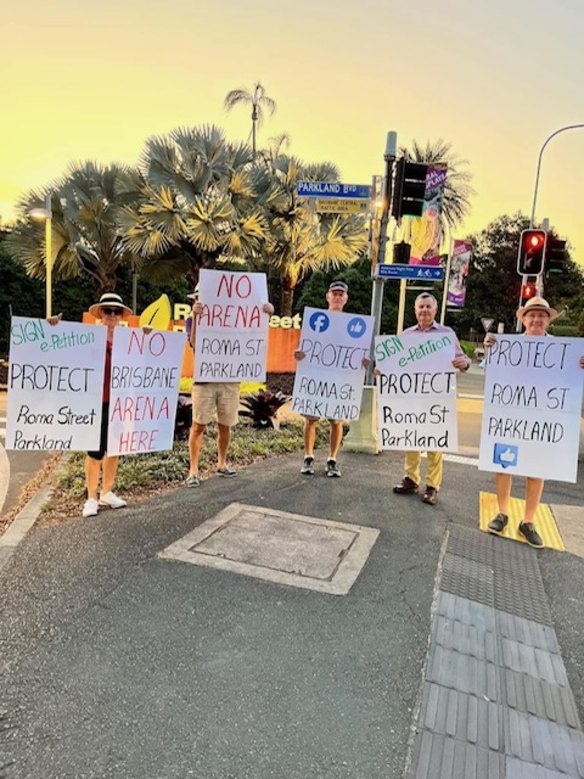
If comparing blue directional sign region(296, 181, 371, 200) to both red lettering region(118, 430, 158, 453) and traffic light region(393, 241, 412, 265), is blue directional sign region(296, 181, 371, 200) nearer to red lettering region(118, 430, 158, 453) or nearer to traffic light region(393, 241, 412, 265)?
traffic light region(393, 241, 412, 265)

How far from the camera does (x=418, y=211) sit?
6641 mm

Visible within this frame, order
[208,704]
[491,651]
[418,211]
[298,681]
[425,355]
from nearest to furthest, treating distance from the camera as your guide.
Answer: [208,704], [298,681], [491,651], [425,355], [418,211]

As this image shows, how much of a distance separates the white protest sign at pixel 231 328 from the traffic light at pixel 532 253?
18.3ft

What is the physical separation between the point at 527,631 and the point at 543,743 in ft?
3.16

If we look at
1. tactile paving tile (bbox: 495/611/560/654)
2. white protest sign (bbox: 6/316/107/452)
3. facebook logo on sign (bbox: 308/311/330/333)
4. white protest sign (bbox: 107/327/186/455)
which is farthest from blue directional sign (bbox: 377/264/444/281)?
tactile paving tile (bbox: 495/611/560/654)

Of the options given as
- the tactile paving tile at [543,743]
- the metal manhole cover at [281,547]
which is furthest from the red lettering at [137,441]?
the tactile paving tile at [543,743]

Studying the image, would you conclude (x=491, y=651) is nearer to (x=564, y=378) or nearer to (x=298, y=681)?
(x=298, y=681)

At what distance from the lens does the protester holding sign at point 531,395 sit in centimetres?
452

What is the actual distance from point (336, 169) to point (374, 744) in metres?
17.7

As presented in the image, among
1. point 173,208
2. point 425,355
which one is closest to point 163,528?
point 425,355

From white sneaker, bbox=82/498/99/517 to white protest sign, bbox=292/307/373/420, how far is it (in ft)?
7.04

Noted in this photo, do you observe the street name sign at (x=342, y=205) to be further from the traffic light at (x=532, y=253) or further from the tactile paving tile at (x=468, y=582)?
the tactile paving tile at (x=468, y=582)

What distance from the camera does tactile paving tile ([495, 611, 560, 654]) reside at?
3.15 metres

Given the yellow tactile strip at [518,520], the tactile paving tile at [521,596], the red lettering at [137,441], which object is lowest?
the tactile paving tile at [521,596]
